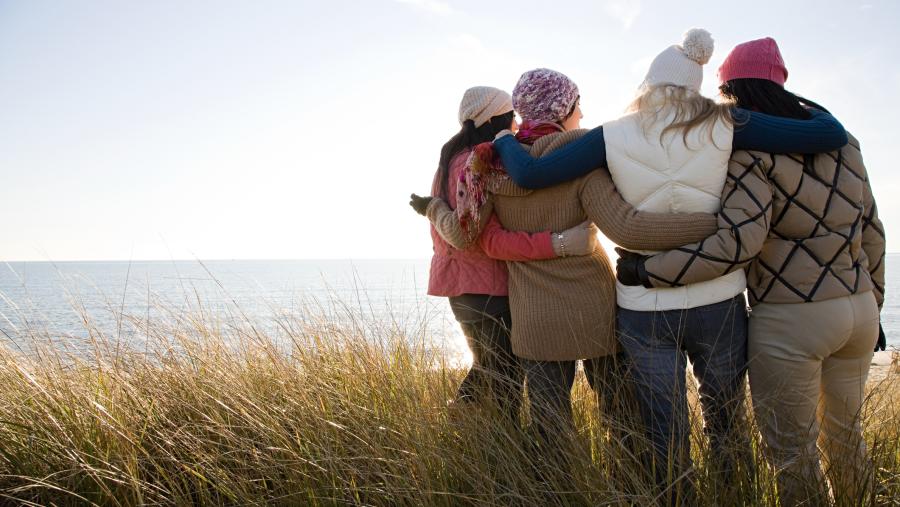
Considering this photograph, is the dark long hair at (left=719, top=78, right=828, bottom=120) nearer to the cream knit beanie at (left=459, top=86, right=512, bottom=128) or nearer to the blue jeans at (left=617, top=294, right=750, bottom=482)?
the blue jeans at (left=617, top=294, right=750, bottom=482)

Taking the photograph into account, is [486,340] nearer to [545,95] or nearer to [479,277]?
[479,277]

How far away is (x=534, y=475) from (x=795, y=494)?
0.84m

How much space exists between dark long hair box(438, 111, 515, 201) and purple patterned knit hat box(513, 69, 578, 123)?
39cm

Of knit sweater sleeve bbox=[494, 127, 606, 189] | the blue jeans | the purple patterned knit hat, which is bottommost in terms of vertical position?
the blue jeans

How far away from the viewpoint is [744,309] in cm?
232

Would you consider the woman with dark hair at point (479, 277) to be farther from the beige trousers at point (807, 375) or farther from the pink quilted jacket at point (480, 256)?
the beige trousers at point (807, 375)

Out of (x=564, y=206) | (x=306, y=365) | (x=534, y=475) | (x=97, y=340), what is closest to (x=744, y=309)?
(x=564, y=206)

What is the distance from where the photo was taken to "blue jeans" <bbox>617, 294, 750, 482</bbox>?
2217 mm

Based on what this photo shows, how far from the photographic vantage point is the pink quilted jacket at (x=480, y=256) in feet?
8.34

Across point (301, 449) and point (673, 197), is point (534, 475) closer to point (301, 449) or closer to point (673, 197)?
A: point (301, 449)

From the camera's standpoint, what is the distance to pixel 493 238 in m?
2.64

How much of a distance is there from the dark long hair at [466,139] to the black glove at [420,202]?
0.28 feet

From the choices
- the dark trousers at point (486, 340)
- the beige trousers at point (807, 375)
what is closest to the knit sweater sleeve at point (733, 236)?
the beige trousers at point (807, 375)

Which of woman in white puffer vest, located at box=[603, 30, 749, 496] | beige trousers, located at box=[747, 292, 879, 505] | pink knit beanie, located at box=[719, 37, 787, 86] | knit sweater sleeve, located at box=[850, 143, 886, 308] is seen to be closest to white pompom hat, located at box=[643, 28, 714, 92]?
woman in white puffer vest, located at box=[603, 30, 749, 496]
